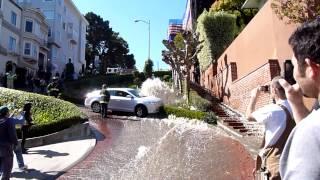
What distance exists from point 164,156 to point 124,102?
1201 centimetres

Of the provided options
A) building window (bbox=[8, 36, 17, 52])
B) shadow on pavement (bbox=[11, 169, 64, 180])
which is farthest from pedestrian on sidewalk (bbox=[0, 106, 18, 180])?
building window (bbox=[8, 36, 17, 52])

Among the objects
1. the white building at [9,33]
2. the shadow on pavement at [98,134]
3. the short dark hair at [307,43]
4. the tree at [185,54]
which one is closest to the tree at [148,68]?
the white building at [9,33]

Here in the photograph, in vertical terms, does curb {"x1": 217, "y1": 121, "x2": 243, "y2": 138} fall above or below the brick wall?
below

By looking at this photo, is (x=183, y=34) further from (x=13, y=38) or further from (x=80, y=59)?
(x=80, y=59)

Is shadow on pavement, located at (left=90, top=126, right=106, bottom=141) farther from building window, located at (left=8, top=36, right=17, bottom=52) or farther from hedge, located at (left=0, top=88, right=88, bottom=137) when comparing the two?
building window, located at (left=8, top=36, right=17, bottom=52)

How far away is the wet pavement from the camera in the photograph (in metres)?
9.44

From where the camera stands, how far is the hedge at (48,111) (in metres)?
14.9

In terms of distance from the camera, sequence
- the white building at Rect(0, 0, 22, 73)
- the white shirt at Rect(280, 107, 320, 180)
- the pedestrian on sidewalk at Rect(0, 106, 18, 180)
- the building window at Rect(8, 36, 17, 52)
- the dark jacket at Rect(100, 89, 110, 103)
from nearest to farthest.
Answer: the white shirt at Rect(280, 107, 320, 180) → the pedestrian on sidewalk at Rect(0, 106, 18, 180) → the dark jacket at Rect(100, 89, 110, 103) → the white building at Rect(0, 0, 22, 73) → the building window at Rect(8, 36, 17, 52)

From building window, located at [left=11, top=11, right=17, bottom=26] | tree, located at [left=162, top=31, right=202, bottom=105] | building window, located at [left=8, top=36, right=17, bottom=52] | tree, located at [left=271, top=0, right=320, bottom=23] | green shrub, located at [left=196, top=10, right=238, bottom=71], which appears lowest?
tree, located at [left=271, top=0, right=320, bottom=23]

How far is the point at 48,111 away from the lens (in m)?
17.3

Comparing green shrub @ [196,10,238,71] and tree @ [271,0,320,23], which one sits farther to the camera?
green shrub @ [196,10,238,71]

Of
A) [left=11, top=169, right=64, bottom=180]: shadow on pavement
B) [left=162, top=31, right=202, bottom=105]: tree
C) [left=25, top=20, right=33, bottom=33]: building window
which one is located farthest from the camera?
[left=25, top=20, right=33, bottom=33]: building window

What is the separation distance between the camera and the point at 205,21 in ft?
98.3

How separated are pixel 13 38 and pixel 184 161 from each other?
36.9 m
